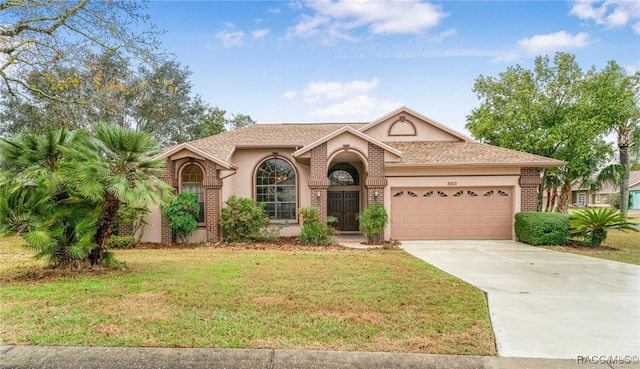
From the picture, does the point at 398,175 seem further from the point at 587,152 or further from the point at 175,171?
the point at 587,152

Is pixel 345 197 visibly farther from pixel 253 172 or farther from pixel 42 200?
Answer: pixel 42 200

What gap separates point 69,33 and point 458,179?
1399 cm

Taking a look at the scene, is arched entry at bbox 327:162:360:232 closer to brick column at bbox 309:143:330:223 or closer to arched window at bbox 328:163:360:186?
A: arched window at bbox 328:163:360:186

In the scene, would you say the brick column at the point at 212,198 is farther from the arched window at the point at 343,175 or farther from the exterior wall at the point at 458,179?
the exterior wall at the point at 458,179

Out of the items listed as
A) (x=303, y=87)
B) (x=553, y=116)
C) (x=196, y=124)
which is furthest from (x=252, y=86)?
(x=553, y=116)

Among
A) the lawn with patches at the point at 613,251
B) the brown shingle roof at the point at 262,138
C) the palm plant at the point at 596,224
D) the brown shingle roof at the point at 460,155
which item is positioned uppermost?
the brown shingle roof at the point at 262,138

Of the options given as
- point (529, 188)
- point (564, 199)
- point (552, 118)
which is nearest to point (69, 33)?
point (529, 188)

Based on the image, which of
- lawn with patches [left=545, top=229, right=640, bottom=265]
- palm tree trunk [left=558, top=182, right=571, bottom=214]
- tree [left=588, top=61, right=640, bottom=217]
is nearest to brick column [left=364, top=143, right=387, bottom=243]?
lawn with patches [left=545, top=229, right=640, bottom=265]

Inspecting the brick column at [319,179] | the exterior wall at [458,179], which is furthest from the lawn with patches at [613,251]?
the brick column at [319,179]

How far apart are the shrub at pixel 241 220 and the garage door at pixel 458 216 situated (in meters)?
5.53

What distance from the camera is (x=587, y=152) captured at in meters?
16.8

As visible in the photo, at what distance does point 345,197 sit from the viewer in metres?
15.1

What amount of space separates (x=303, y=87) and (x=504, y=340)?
17.9m

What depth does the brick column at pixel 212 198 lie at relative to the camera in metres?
12.4
